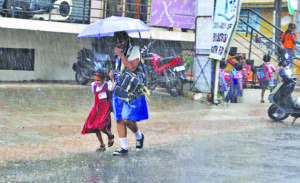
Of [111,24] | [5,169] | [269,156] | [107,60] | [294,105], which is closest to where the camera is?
[5,169]

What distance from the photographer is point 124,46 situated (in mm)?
7480

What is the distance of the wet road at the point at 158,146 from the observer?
6402mm

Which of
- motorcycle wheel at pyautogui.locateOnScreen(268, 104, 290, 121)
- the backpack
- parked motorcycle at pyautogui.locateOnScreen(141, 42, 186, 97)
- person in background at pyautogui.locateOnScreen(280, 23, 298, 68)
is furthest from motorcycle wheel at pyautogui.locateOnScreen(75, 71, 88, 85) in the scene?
motorcycle wheel at pyautogui.locateOnScreen(268, 104, 290, 121)

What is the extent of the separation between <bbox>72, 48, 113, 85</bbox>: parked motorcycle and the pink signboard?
2544 mm

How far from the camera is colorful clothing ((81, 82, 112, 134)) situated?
7.55 meters

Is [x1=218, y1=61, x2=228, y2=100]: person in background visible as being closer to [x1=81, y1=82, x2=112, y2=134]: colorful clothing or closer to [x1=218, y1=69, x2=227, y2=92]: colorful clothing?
[x1=218, y1=69, x2=227, y2=92]: colorful clothing

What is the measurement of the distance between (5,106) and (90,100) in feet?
8.95

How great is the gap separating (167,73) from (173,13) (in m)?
4.13

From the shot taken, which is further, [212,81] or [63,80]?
[63,80]

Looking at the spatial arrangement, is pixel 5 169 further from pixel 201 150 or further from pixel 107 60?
pixel 107 60

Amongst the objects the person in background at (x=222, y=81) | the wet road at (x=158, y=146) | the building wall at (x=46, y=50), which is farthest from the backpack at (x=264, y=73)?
the building wall at (x=46, y=50)

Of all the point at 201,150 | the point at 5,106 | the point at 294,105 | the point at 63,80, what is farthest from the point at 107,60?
the point at 201,150

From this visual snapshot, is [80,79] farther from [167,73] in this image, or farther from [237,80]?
[237,80]

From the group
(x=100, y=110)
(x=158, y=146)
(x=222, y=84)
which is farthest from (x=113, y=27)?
(x=222, y=84)
